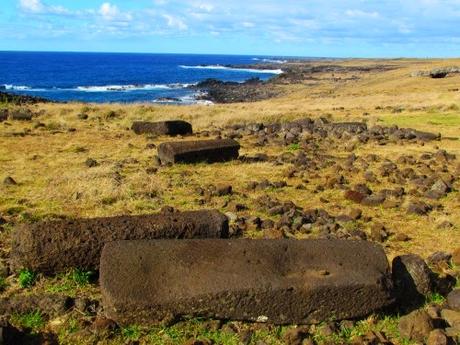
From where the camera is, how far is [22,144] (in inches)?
656

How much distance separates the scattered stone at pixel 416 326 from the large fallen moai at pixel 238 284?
0.98ft

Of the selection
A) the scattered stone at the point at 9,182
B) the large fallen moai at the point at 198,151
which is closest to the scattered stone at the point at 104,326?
the scattered stone at the point at 9,182

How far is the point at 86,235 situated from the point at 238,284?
217 centimetres

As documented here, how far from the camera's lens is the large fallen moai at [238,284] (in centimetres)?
496

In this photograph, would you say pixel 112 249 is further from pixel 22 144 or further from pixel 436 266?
pixel 22 144

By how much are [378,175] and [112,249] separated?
831 cm

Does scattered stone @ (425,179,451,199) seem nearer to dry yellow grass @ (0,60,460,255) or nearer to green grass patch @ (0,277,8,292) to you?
dry yellow grass @ (0,60,460,255)

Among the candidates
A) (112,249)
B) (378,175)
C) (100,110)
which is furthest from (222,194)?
(100,110)

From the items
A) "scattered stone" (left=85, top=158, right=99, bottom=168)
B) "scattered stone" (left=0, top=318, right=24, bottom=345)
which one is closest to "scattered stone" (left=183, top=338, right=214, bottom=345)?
"scattered stone" (left=0, top=318, right=24, bottom=345)

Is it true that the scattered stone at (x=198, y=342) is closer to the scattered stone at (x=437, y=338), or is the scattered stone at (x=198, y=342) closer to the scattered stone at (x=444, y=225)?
the scattered stone at (x=437, y=338)

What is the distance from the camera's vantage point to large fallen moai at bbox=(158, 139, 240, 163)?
522 inches

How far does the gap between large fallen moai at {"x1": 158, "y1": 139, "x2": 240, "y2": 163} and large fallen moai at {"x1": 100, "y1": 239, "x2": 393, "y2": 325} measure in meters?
7.65

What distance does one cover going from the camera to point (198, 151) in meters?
13.5

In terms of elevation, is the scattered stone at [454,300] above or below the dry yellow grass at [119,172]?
above
